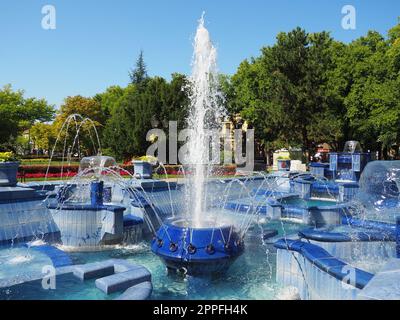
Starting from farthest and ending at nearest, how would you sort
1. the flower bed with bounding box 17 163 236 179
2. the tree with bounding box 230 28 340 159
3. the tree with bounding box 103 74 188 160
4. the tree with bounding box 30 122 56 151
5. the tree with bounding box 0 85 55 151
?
the tree with bounding box 30 122 56 151 → the tree with bounding box 0 85 55 151 → the tree with bounding box 103 74 188 160 → the tree with bounding box 230 28 340 159 → the flower bed with bounding box 17 163 236 179

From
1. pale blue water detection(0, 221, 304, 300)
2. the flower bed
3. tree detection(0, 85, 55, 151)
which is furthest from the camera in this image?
tree detection(0, 85, 55, 151)

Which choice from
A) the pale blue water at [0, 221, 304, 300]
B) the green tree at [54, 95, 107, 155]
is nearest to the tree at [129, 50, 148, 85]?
the green tree at [54, 95, 107, 155]

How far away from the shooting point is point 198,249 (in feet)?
20.4

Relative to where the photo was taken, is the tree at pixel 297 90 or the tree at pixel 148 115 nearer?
the tree at pixel 297 90

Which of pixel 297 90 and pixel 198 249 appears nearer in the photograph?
pixel 198 249

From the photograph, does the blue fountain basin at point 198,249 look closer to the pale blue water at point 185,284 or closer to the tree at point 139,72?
the pale blue water at point 185,284

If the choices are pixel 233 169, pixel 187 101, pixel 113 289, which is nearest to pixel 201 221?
pixel 113 289

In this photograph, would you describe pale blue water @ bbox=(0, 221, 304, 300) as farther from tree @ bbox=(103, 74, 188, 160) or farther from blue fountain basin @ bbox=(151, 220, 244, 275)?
tree @ bbox=(103, 74, 188, 160)

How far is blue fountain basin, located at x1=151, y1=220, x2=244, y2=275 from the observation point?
6.20 metres

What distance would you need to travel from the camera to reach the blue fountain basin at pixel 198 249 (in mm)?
6195

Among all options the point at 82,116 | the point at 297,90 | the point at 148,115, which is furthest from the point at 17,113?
the point at 297,90

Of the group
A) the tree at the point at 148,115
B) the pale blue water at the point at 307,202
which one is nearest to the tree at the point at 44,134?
the tree at the point at 148,115

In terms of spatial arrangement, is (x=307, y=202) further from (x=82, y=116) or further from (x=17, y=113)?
(x=17, y=113)

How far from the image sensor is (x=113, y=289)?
5.26 meters
